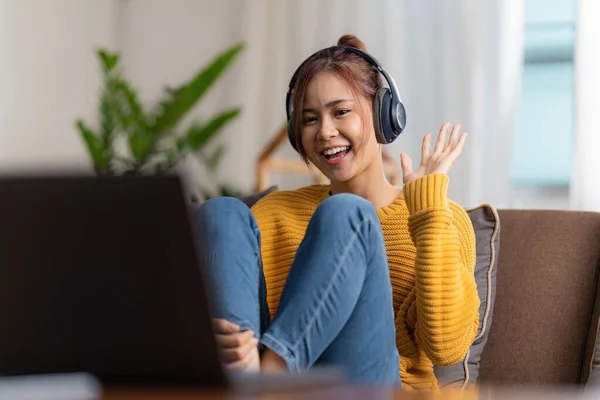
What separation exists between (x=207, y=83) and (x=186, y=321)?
10.0 ft

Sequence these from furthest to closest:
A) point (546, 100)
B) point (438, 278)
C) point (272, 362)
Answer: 1. point (546, 100)
2. point (438, 278)
3. point (272, 362)

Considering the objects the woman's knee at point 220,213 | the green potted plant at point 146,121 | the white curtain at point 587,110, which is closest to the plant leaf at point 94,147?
the green potted plant at point 146,121

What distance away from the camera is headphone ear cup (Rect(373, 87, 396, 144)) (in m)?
1.53

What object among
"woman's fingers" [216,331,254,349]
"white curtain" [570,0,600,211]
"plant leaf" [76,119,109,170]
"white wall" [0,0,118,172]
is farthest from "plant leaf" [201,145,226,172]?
"woman's fingers" [216,331,254,349]

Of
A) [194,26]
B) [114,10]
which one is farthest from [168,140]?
[114,10]

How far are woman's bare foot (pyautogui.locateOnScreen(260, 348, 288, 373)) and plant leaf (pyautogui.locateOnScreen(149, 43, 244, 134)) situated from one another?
2685mm

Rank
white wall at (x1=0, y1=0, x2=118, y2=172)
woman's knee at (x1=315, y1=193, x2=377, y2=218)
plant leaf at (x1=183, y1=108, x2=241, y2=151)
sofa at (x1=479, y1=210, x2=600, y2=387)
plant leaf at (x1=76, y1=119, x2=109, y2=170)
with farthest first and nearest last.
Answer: white wall at (x1=0, y1=0, x2=118, y2=172)
plant leaf at (x1=183, y1=108, x2=241, y2=151)
plant leaf at (x1=76, y1=119, x2=109, y2=170)
sofa at (x1=479, y1=210, x2=600, y2=387)
woman's knee at (x1=315, y1=193, x2=377, y2=218)

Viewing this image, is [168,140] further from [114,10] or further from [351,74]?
[351,74]

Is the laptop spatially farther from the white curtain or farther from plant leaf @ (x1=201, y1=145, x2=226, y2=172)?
plant leaf @ (x1=201, y1=145, x2=226, y2=172)

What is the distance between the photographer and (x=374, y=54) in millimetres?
3613

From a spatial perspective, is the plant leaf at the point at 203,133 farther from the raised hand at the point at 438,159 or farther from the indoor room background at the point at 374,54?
the raised hand at the point at 438,159

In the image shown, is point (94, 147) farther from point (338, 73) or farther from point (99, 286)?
point (99, 286)

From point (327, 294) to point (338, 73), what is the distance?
0.63 m

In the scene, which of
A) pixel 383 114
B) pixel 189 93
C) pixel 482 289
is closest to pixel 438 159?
pixel 383 114
